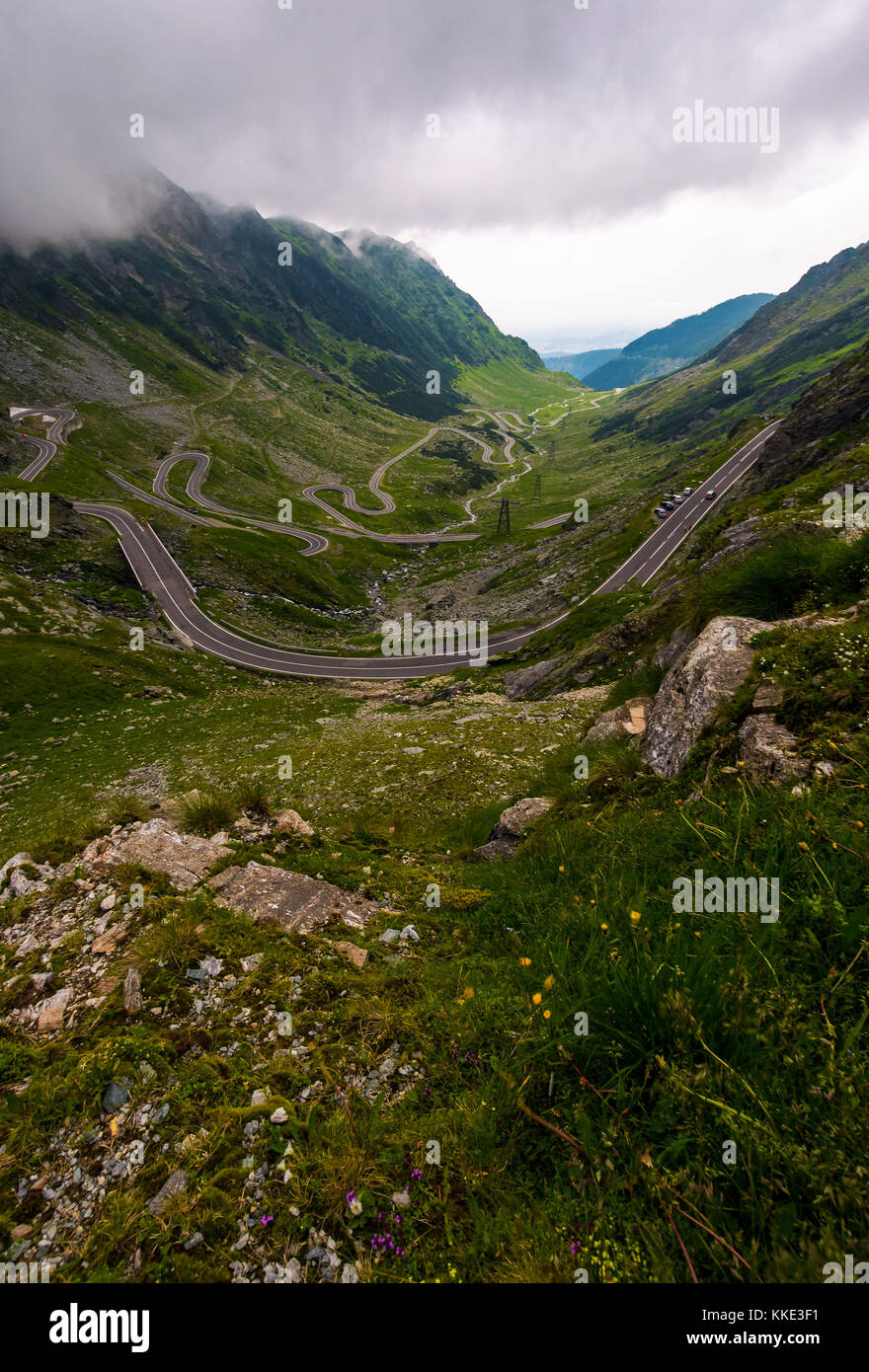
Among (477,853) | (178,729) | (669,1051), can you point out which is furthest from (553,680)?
(669,1051)

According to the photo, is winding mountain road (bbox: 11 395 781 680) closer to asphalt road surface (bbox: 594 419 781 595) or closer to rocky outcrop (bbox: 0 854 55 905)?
asphalt road surface (bbox: 594 419 781 595)

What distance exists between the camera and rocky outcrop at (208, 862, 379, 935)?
6.14 meters

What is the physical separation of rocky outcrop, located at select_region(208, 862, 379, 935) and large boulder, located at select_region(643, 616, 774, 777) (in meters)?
5.13

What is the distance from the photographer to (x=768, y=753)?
19.4 ft

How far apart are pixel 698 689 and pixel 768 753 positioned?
2.93m

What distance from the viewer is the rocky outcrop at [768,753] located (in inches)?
213

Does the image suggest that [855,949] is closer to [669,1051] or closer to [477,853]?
[669,1051]

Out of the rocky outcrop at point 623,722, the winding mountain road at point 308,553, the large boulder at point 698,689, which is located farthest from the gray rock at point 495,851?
the winding mountain road at point 308,553

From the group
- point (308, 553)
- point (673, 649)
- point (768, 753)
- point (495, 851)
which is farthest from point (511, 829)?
point (308, 553)

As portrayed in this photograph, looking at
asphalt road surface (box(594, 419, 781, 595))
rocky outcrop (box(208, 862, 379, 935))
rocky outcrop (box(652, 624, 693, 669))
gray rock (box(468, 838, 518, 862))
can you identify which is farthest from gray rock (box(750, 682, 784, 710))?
asphalt road surface (box(594, 419, 781, 595))

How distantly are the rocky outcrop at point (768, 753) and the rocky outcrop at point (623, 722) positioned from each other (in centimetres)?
453

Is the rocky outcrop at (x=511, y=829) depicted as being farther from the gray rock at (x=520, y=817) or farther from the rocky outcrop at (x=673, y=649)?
the rocky outcrop at (x=673, y=649)
